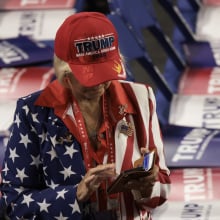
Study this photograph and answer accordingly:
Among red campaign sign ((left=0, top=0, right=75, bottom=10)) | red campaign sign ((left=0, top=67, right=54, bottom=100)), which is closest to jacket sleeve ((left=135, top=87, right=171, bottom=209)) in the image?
red campaign sign ((left=0, top=67, right=54, bottom=100))

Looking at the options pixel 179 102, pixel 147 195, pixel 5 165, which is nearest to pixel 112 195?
pixel 147 195

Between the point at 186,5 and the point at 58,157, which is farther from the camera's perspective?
the point at 186,5

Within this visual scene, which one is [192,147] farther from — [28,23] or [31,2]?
[31,2]

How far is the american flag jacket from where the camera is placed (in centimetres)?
216

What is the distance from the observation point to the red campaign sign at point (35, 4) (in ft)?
14.6

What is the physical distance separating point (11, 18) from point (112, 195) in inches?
96.5

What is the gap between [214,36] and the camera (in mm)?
4418

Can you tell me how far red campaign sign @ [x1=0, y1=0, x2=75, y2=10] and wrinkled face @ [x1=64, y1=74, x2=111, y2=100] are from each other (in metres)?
2.30

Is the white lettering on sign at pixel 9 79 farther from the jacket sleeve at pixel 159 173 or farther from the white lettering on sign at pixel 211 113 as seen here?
the jacket sleeve at pixel 159 173

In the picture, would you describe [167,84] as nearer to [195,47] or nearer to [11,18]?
[195,47]

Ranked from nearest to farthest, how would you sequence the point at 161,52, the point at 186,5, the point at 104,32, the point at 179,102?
the point at 104,32 < the point at 179,102 < the point at 161,52 < the point at 186,5

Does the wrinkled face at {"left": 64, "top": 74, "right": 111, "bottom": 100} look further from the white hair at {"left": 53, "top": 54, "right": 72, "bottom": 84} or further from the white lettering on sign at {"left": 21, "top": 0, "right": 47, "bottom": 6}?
the white lettering on sign at {"left": 21, "top": 0, "right": 47, "bottom": 6}

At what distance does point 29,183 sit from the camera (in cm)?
219

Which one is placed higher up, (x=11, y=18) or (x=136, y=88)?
(x=136, y=88)
